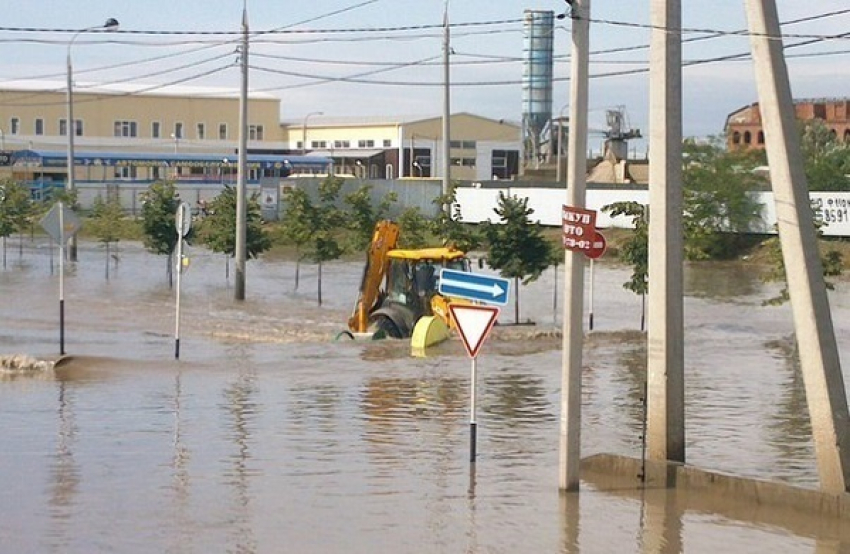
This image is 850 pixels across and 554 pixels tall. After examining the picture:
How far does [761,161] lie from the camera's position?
75.4m

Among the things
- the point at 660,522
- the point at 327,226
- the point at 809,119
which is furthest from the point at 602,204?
the point at 660,522

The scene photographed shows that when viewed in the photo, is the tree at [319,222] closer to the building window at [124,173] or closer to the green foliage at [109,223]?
the green foliage at [109,223]

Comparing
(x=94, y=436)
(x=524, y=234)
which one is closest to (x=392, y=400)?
(x=94, y=436)

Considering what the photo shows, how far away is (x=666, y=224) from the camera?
14.0 metres

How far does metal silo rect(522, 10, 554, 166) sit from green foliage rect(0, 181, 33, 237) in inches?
1647

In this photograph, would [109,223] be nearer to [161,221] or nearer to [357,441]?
[161,221]

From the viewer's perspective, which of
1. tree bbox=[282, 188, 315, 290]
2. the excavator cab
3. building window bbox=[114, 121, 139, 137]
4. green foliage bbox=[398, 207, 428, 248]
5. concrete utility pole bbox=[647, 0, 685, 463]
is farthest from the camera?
building window bbox=[114, 121, 139, 137]

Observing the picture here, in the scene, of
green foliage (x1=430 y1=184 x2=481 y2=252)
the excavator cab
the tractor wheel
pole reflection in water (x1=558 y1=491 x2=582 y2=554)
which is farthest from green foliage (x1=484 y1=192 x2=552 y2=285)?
pole reflection in water (x1=558 y1=491 x2=582 y2=554)

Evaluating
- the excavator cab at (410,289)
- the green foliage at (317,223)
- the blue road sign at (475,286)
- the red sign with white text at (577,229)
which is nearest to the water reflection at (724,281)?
the green foliage at (317,223)

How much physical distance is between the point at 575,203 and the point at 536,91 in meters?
91.0

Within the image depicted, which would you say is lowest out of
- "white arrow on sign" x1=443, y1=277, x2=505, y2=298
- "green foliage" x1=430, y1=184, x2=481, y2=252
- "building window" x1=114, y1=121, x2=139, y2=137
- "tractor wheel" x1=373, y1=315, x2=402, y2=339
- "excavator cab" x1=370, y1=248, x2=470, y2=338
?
"tractor wheel" x1=373, y1=315, x2=402, y2=339

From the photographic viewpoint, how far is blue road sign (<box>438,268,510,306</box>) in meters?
14.7

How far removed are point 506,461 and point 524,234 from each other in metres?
20.8

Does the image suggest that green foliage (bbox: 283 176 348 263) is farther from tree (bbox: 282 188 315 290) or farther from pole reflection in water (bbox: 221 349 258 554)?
pole reflection in water (bbox: 221 349 258 554)
